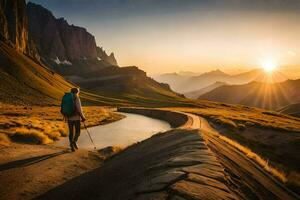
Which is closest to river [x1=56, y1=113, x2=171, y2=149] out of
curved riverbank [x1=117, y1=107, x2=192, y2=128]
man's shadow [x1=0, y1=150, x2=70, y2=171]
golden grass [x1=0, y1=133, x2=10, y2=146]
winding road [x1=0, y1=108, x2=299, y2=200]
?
golden grass [x1=0, y1=133, x2=10, y2=146]

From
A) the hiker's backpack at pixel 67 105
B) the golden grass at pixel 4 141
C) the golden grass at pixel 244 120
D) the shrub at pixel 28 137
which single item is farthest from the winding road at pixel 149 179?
the golden grass at pixel 244 120

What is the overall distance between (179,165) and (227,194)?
6.61 feet

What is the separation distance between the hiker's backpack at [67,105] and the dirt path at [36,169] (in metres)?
1.95

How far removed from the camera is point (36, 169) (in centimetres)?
1044

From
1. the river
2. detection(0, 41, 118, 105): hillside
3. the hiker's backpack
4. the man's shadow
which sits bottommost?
the river

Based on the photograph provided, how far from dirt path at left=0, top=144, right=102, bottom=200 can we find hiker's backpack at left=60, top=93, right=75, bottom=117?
195cm

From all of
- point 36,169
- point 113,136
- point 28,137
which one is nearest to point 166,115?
point 113,136

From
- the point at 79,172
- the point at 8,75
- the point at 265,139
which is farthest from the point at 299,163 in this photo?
the point at 8,75

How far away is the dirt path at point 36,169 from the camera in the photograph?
27.4 ft

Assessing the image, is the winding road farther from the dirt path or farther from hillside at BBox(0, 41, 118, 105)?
hillside at BBox(0, 41, 118, 105)

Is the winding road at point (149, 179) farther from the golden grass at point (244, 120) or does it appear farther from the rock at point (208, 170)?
the golden grass at point (244, 120)

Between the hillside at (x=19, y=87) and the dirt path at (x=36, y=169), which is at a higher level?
the hillside at (x=19, y=87)

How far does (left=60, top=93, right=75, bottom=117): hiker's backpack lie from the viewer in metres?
14.9

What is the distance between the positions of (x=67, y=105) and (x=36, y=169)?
194 inches
